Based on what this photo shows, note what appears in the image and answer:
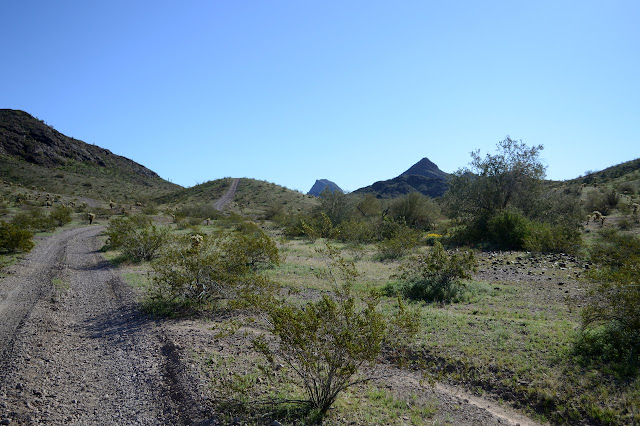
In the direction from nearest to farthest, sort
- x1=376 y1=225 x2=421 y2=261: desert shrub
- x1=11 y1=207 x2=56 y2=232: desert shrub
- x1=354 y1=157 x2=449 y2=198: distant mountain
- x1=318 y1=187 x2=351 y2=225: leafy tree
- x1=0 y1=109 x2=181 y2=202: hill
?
x1=376 y1=225 x2=421 y2=261: desert shrub
x1=11 y1=207 x2=56 y2=232: desert shrub
x1=318 y1=187 x2=351 y2=225: leafy tree
x1=0 y1=109 x2=181 y2=202: hill
x1=354 y1=157 x2=449 y2=198: distant mountain

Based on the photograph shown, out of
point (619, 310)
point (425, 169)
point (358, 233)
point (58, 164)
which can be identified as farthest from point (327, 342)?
point (425, 169)

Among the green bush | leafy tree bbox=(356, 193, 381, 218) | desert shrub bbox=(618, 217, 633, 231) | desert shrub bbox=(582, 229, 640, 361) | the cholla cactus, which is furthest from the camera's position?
leafy tree bbox=(356, 193, 381, 218)

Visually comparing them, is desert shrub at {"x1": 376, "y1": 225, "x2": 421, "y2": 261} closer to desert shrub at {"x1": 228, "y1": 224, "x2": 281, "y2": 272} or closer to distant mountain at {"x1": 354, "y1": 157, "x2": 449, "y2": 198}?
desert shrub at {"x1": 228, "y1": 224, "x2": 281, "y2": 272}

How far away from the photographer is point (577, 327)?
22.7ft

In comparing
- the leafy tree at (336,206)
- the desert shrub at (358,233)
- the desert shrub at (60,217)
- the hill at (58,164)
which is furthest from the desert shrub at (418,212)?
the hill at (58,164)

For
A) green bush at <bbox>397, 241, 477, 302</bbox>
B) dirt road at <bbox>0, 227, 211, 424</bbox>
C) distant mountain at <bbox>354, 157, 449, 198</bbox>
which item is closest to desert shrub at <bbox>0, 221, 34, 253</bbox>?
dirt road at <bbox>0, 227, 211, 424</bbox>

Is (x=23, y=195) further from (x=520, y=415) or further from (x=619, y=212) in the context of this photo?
(x=619, y=212)

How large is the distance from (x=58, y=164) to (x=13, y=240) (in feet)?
207

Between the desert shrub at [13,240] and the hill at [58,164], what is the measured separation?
3930cm

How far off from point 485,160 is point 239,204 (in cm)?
3752

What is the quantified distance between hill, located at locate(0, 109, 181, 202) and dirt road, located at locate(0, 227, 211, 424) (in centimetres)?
4827

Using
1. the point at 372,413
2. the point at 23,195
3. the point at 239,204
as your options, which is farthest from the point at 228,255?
the point at 239,204

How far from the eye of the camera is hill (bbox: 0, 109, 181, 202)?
5259 cm

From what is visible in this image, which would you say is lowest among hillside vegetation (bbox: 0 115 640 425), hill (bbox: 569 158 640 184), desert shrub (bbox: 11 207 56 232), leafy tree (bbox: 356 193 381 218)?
hillside vegetation (bbox: 0 115 640 425)
